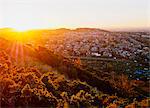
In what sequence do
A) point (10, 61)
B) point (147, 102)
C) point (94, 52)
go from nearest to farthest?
point (147, 102), point (94, 52), point (10, 61)

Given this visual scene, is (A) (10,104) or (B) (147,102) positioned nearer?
(B) (147,102)

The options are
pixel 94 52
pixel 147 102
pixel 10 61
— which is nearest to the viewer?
pixel 147 102

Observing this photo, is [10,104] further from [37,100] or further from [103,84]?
[103,84]

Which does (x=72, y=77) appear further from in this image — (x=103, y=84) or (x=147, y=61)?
(x=147, y=61)

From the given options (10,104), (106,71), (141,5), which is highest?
Result: (141,5)

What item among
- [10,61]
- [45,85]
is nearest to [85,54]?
[45,85]

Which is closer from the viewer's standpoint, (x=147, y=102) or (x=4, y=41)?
(x=147, y=102)

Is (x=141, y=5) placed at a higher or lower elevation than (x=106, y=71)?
higher

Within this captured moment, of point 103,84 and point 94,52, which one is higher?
point 94,52

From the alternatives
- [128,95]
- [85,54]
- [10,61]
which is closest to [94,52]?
[85,54]
